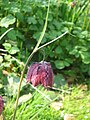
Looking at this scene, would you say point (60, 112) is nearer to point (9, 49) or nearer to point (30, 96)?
point (30, 96)

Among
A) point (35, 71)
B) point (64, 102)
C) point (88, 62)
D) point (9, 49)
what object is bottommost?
point (64, 102)

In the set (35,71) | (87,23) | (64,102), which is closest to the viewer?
(35,71)

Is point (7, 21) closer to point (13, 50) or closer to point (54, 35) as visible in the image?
point (13, 50)

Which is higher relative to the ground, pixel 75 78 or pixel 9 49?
pixel 9 49

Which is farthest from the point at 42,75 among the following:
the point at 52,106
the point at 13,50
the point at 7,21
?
the point at 7,21

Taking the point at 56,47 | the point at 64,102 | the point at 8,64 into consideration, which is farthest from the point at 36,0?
the point at 64,102

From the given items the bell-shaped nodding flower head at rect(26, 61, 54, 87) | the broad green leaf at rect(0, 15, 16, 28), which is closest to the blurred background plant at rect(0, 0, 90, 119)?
the broad green leaf at rect(0, 15, 16, 28)
